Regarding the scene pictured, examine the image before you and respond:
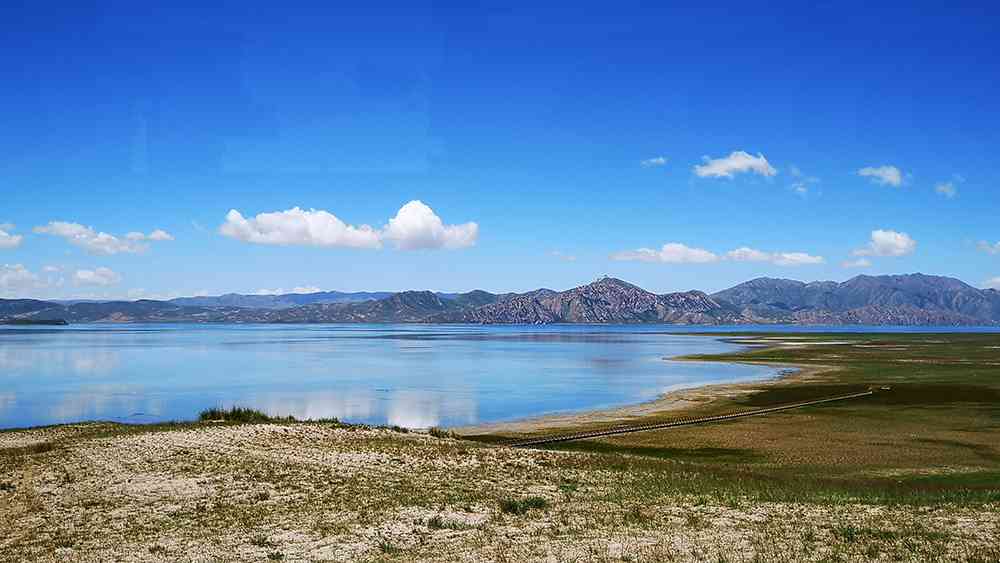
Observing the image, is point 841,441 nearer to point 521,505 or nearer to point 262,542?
point 521,505

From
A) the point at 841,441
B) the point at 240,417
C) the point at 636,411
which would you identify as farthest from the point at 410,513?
the point at 636,411

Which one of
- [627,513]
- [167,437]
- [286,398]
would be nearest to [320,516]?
[627,513]

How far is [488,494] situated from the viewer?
2264cm

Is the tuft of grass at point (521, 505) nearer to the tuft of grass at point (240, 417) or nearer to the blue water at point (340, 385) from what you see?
the tuft of grass at point (240, 417)

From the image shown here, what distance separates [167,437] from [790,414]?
3741 cm

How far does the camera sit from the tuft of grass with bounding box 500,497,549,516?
796 inches

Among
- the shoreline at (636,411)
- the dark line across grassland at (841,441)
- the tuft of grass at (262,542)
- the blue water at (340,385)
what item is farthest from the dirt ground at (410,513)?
the blue water at (340,385)

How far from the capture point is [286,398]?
2611 inches

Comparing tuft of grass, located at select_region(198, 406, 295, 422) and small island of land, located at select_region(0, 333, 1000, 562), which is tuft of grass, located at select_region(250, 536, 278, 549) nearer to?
small island of land, located at select_region(0, 333, 1000, 562)

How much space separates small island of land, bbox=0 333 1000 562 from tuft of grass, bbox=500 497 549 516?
0.15 feet

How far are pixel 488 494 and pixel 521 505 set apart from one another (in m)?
2.31

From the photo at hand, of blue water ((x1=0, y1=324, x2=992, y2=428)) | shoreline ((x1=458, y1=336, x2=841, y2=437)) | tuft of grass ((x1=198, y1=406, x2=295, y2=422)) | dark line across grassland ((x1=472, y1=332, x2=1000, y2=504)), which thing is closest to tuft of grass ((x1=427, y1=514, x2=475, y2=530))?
dark line across grassland ((x1=472, y1=332, x2=1000, y2=504))

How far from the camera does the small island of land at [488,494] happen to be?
16.5 m

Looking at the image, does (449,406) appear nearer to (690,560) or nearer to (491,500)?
(491,500)
